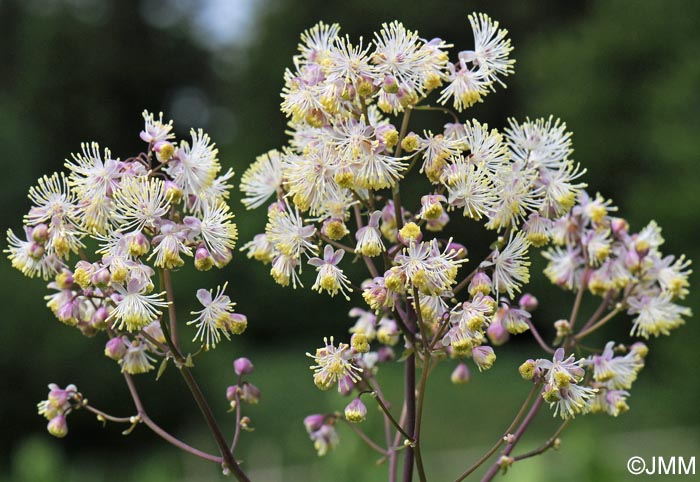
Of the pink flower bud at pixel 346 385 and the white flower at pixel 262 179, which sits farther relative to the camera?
the white flower at pixel 262 179

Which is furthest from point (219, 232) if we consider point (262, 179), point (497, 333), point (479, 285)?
point (497, 333)

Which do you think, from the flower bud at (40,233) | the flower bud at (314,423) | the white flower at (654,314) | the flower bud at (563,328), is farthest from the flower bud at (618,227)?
the flower bud at (40,233)

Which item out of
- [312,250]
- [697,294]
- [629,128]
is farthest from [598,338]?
[312,250]

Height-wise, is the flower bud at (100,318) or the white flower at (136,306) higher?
the flower bud at (100,318)

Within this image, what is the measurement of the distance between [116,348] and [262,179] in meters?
0.48

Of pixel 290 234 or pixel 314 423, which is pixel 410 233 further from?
pixel 314 423

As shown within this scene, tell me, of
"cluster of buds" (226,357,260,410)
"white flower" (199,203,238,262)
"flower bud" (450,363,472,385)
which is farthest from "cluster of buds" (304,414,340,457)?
"white flower" (199,203,238,262)

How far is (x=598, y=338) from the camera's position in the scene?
14.5m

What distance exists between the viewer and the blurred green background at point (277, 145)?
28.1ft

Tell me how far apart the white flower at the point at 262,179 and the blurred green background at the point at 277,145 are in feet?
6.37

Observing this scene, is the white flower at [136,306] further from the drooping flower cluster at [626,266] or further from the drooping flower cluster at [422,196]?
the drooping flower cluster at [626,266]

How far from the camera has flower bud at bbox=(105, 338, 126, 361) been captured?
1894 mm

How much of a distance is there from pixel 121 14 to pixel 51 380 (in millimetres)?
14658

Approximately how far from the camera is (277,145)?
18.0m
